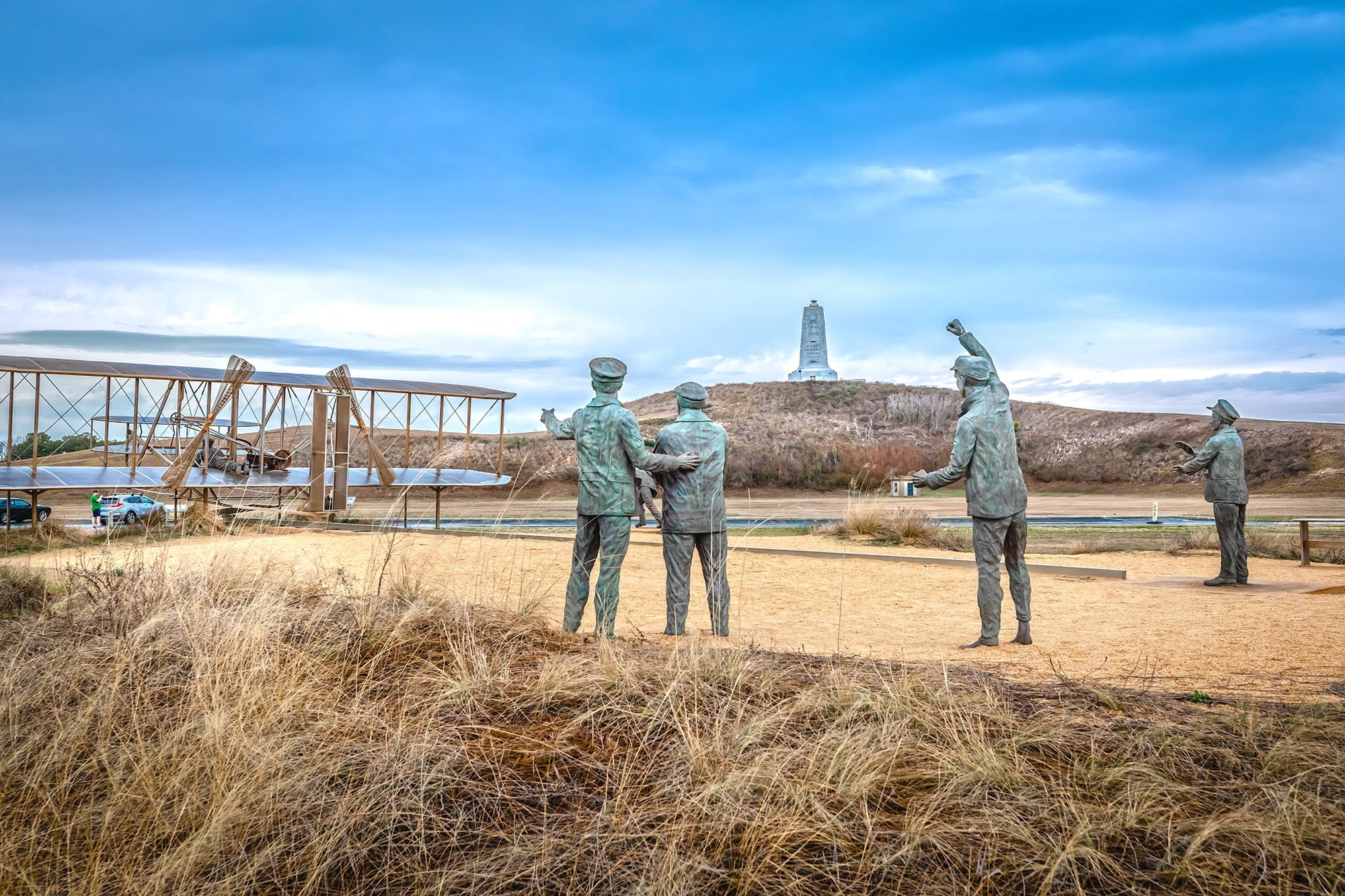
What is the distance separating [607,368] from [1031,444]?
50346 mm

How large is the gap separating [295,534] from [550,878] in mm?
17820

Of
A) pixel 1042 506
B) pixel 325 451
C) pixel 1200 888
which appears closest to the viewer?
pixel 1200 888

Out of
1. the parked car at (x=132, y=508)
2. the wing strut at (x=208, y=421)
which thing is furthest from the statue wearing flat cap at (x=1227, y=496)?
the parked car at (x=132, y=508)

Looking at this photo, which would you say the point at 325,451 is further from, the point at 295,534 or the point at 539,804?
the point at 539,804

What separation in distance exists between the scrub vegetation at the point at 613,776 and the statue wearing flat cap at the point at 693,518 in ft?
8.20

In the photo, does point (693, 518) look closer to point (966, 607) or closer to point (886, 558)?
point (966, 607)

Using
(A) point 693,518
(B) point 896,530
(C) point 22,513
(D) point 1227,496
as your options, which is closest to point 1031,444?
(B) point 896,530

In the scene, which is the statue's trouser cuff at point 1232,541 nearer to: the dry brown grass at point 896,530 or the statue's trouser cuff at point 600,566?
the dry brown grass at point 896,530

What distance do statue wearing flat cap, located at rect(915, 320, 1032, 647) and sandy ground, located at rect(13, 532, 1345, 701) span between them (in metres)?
0.45

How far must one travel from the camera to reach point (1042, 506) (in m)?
36.2

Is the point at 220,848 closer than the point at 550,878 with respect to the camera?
No

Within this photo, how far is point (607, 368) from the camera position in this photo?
874 centimetres

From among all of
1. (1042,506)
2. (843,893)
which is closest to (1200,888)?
(843,893)

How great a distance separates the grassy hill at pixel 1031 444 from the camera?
43.7 meters
